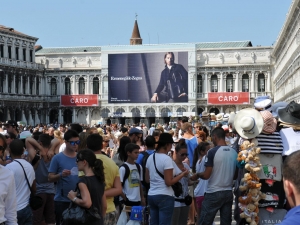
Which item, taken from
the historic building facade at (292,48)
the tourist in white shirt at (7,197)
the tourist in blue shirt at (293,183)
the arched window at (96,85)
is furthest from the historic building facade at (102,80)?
the tourist in blue shirt at (293,183)

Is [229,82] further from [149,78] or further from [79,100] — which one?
[79,100]

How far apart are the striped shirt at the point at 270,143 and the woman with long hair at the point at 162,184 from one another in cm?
95

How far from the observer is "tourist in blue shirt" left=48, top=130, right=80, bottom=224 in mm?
7453

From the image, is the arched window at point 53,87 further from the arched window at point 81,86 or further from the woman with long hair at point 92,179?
the woman with long hair at point 92,179

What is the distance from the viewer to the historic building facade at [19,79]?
59.4 m

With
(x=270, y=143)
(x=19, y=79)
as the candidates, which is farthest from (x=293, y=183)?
A: (x=19, y=79)

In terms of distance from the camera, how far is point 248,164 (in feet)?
22.9

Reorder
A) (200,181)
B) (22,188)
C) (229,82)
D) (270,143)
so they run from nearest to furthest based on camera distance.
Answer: (22,188) → (270,143) → (200,181) → (229,82)

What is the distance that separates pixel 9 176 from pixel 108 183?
175 centimetres

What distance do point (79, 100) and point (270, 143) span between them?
59636 mm

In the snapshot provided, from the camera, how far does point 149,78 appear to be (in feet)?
200

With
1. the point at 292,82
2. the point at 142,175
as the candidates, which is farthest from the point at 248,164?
the point at 292,82

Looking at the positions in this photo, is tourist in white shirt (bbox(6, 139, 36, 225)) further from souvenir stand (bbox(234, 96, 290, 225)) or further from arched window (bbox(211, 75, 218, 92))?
arched window (bbox(211, 75, 218, 92))

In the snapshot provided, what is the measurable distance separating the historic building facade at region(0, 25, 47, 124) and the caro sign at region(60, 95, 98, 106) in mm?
2122
